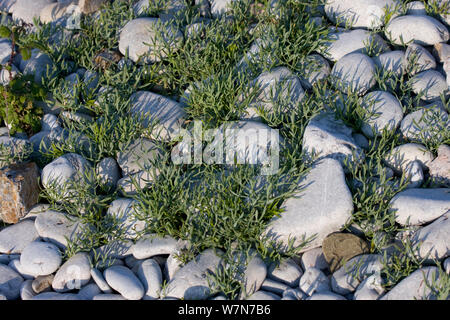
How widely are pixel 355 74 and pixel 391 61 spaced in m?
0.31

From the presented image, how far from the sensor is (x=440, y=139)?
10.8 feet

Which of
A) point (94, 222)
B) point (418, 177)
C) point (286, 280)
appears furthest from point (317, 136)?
point (94, 222)

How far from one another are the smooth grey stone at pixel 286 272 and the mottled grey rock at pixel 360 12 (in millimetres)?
2027

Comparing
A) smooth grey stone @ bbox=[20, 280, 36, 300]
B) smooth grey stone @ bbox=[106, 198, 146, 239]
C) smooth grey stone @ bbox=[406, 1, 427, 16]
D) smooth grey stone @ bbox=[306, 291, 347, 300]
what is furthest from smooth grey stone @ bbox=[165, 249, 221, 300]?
smooth grey stone @ bbox=[406, 1, 427, 16]

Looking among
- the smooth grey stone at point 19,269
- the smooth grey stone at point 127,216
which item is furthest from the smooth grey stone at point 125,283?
the smooth grey stone at point 19,269

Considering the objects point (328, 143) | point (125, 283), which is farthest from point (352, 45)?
point (125, 283)

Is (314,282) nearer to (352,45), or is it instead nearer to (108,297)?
(108,297)

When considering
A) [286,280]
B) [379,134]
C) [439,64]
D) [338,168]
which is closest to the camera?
[286,280]

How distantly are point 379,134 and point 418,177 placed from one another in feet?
1.32

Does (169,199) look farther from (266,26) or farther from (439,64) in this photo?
(439,64)

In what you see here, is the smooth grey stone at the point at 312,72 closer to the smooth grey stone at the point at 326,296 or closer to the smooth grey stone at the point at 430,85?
the smooth grey stone at the point at 430,85

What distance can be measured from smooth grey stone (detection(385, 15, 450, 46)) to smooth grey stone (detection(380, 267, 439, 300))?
1.88 metres

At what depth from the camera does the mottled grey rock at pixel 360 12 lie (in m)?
4.01

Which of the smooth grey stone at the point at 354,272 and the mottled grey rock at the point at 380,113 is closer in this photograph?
the smooth grey stone at the point at 354,272
